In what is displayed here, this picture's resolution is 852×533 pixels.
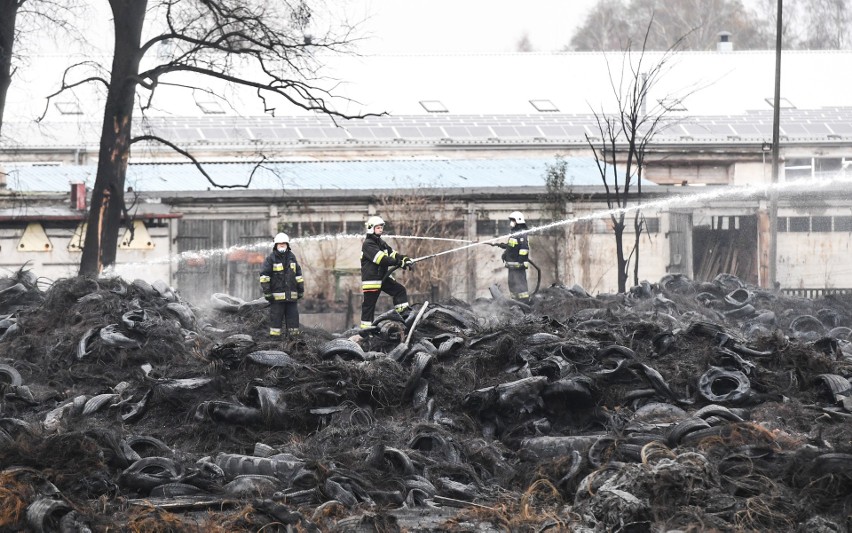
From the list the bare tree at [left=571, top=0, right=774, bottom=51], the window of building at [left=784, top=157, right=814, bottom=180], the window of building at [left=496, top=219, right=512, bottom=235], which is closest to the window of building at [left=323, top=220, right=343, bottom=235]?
the window of building at [left=496, top=219, right=512, bottom=235]

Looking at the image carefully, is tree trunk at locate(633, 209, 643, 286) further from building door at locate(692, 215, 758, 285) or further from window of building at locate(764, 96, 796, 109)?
window of building at locate(764, 96, 796, 109)

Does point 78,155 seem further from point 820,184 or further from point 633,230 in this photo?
point 820,184

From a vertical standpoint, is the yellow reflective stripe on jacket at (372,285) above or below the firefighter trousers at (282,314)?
above

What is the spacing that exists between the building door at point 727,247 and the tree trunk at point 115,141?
16.1 meters

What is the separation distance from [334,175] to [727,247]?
10.7 m

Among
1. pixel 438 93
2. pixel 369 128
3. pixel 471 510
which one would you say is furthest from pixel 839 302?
pixel 438 93

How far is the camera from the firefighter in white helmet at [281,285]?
52.9 feet

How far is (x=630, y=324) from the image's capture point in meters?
13.5

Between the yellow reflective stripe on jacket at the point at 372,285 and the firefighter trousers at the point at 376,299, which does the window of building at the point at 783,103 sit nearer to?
the firefighter trousers at the point at 376,299

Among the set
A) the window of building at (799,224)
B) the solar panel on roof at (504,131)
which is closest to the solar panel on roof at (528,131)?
the solar panel on roof at (504,131)

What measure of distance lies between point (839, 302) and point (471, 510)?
14303 mm

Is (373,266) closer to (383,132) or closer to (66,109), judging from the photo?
(383,132)

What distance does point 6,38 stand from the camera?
18172 millimetres

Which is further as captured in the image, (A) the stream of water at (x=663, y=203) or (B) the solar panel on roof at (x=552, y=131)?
(B) the solar panel on roof at (x=552, y=131)
